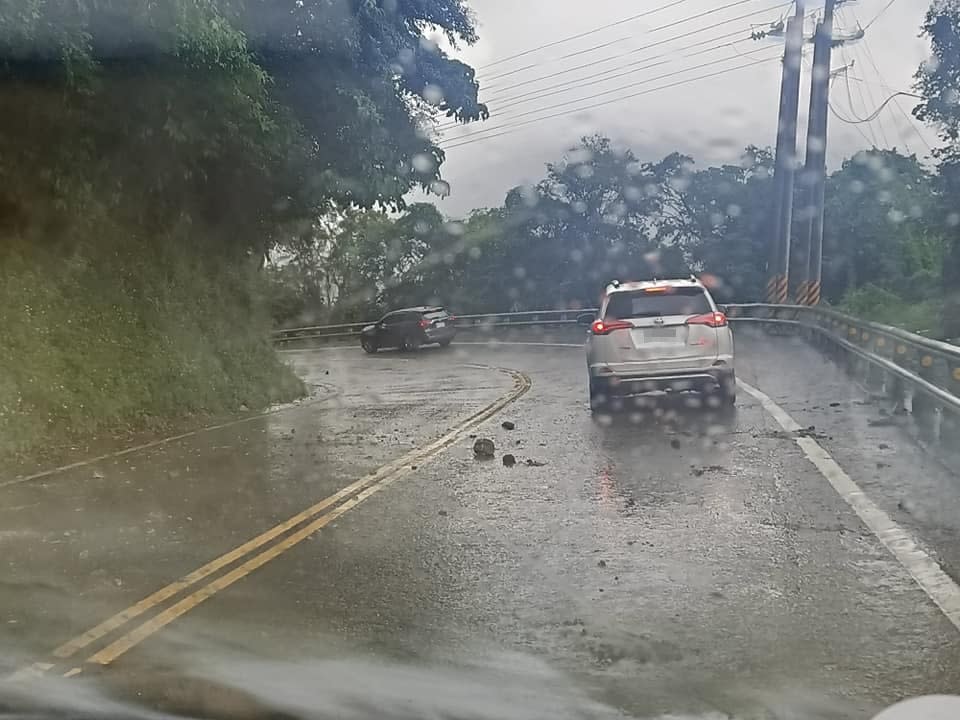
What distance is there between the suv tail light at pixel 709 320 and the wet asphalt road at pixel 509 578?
6.28 ft

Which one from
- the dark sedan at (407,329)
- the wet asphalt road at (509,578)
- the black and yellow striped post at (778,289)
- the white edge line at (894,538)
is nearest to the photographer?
the wet asphalt road at (509,578)

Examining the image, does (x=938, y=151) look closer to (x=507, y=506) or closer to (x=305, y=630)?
(x=507, y=506)

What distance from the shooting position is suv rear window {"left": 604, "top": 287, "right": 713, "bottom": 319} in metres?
15.3

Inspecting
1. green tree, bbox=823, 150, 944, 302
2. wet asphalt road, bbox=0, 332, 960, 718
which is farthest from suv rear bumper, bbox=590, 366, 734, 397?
green tree, bbox=823, 150, 944, 302

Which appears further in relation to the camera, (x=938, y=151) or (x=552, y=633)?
(x=938, y=151)

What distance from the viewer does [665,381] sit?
15258 mm

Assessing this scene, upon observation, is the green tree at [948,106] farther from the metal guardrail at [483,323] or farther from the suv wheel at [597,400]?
the suv wheel at [597,400]

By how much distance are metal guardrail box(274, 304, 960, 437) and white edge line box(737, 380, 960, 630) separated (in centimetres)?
139

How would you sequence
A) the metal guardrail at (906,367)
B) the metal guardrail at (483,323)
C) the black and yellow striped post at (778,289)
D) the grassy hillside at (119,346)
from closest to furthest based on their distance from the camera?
1. the metal guardrail at (906,367)
2. the grassy hillside at (119,346)
3. the black and yellow striped post at (778,289)
4. the metal guardrail at (483,323)

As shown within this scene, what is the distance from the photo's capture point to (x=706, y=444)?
1247 cm

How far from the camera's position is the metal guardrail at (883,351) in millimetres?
12305

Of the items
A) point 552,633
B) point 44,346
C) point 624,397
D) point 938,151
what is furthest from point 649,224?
point 552,633

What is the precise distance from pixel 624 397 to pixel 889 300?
22.0 m

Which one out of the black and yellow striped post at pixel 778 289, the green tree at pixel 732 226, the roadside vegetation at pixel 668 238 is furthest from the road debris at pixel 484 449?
the green tree at pixel 732 226
